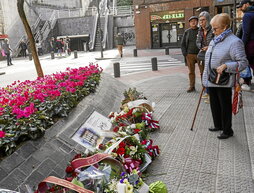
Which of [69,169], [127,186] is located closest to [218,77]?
[127,186]

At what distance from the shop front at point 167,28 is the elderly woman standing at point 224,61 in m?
22.4

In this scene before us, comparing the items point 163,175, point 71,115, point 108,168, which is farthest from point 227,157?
point 71,115

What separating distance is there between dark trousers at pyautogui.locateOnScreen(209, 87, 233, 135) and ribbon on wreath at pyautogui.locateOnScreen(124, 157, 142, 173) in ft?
5.52

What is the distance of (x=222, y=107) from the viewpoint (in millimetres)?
4238

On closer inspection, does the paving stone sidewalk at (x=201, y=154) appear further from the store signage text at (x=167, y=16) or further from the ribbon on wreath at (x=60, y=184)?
the store signage text at (x=167, y=16)

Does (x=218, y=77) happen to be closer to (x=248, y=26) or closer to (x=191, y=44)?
(x=248, y=26)

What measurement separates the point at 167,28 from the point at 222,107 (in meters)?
23.3

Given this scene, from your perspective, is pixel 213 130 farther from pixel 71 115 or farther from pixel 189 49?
pixel 189 49

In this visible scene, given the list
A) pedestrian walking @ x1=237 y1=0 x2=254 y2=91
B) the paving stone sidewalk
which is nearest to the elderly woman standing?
the paving stone sidewalk

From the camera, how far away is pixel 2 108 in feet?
13.2

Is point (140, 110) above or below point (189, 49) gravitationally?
below

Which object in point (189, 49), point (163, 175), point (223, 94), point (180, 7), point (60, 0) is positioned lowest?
point (163, 175)

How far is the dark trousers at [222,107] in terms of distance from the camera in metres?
4.17

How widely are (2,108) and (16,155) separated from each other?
3.87ft
